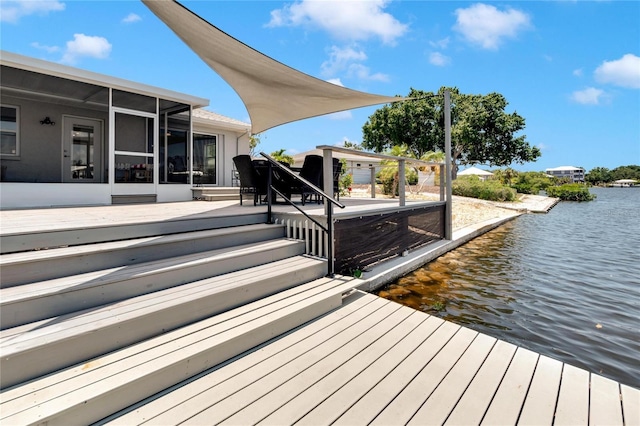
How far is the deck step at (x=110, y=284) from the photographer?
1.86 metres

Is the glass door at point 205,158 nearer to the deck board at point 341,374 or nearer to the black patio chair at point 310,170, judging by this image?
the black patio chair at point 310,170

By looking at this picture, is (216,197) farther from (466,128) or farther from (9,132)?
(466,128)

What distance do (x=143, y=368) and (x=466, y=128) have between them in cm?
2735

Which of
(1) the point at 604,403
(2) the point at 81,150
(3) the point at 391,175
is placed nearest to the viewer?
(1) the point at 604,403

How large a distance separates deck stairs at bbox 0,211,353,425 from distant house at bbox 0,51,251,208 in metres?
4.03

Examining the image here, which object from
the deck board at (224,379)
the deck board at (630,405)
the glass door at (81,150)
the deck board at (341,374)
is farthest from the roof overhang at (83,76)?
the deck board at (630,405)

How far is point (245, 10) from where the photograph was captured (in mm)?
6430

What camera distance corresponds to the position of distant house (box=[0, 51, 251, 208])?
561 centimetres

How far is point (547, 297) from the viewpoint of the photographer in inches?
156

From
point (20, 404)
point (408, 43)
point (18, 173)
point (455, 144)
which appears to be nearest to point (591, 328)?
point (20, 404)

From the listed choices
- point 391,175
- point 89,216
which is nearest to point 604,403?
point 89,216

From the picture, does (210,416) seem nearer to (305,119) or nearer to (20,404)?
(20,404)

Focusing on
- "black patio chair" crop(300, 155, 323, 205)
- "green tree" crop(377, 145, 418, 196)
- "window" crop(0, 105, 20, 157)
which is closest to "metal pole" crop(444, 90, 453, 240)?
"black patio chair" crop(300, 155, 323, 205)

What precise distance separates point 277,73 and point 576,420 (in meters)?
4.78
